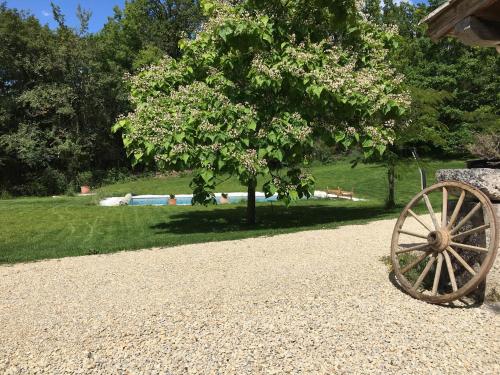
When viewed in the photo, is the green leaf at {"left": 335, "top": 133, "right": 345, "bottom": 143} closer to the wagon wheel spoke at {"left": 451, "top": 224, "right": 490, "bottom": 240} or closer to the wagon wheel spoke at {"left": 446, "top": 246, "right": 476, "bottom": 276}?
the wagon wheel spoke at {"left": 446, "top": 246, "right": 476, "bottom": 276}

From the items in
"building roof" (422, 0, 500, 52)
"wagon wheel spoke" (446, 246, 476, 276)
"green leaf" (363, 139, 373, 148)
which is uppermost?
"building roof" (422, 0, 500, 52)

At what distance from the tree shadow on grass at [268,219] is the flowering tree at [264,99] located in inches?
50.0

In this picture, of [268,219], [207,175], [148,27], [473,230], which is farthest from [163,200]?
[148,27]

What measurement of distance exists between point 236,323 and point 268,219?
375 inches

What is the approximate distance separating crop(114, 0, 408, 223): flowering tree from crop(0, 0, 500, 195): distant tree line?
14.9 meters

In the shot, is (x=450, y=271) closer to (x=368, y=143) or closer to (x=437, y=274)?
(x=437, y=274)

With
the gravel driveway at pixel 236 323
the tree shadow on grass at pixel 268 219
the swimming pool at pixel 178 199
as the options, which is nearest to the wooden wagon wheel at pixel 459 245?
the gravel driveway at pixel 236 323

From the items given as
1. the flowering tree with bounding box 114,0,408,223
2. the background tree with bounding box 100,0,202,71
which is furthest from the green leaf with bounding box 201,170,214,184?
the background tree with bounding box 100,0,202,71

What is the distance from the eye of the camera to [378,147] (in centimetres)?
1122

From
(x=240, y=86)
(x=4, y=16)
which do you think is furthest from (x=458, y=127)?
(x=4, y=16)

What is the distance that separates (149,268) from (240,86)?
640cm

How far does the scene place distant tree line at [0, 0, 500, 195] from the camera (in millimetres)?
29703

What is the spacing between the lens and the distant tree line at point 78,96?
29703 millimetres

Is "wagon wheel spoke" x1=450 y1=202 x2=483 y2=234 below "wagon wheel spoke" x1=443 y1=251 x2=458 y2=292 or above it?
above
